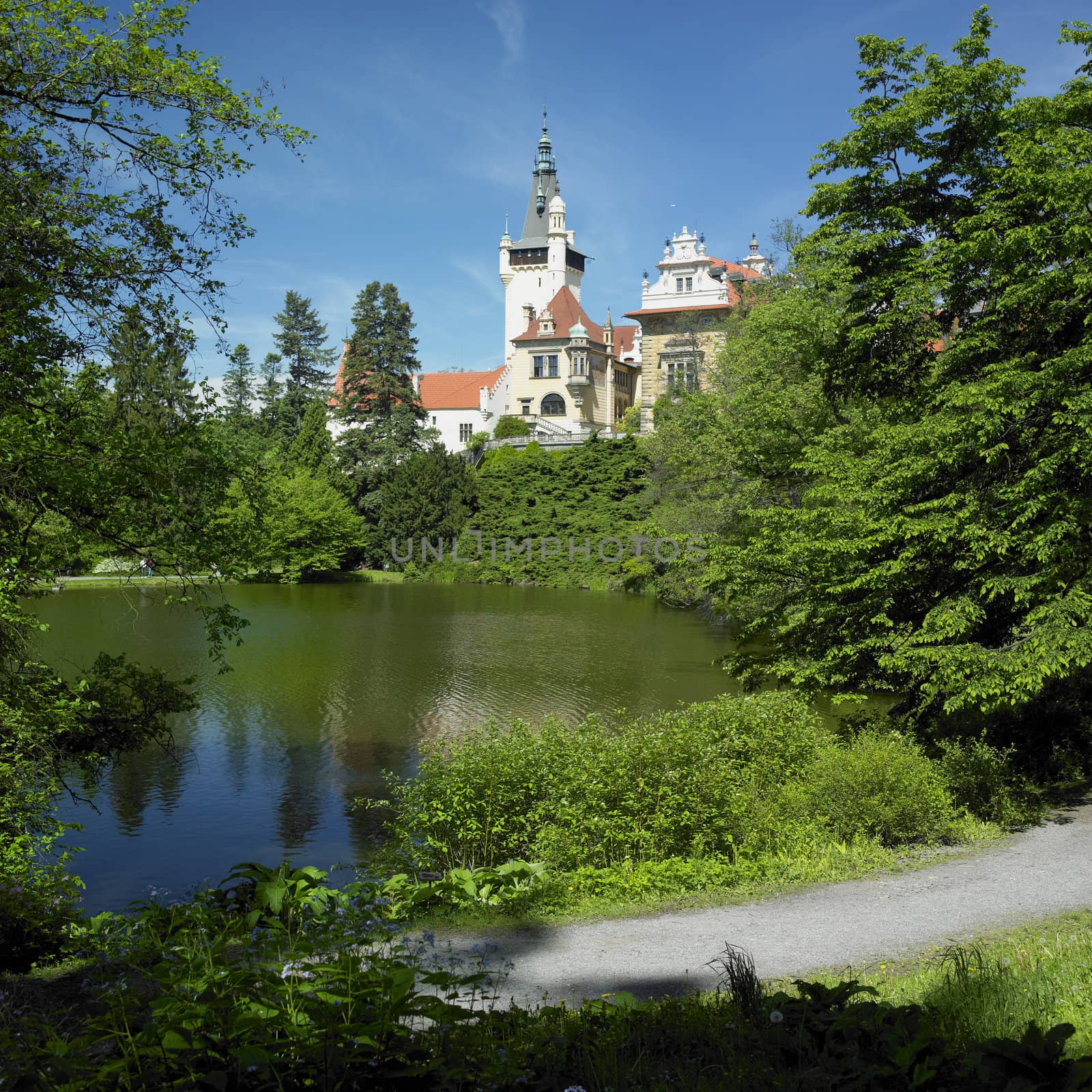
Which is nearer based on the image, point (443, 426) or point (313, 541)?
point (313, 541)

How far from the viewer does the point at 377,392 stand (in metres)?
55.4

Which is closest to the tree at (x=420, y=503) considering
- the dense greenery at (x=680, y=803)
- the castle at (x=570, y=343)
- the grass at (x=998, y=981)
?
the castle at (x=570, y=343)

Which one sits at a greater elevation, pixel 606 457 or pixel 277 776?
pixel 606 457

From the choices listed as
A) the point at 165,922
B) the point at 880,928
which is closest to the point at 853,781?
the point at 880,928

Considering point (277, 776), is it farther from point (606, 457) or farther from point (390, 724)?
point (606, 457)

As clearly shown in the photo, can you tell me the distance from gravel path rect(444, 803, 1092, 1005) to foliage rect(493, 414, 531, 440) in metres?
53.0

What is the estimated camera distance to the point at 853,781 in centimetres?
905

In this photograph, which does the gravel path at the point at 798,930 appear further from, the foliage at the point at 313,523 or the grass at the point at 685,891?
the foliage at the point at 313,523

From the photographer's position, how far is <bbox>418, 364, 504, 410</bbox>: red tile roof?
2896 inches

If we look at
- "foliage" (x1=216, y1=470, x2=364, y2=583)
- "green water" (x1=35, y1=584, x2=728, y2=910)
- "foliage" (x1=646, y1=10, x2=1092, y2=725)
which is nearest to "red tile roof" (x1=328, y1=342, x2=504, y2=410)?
"foliage" (x1=216, y1=470, x2=364, y2=583)

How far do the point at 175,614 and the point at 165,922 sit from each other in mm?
26858

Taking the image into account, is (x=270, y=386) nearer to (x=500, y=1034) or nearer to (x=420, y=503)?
(x=420, y=503)

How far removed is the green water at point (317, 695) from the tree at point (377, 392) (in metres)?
16.2

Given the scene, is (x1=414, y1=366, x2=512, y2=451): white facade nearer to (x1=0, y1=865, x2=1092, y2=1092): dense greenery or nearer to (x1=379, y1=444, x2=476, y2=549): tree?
(x1=379, y1=444, x2=476, y2=549): tree
